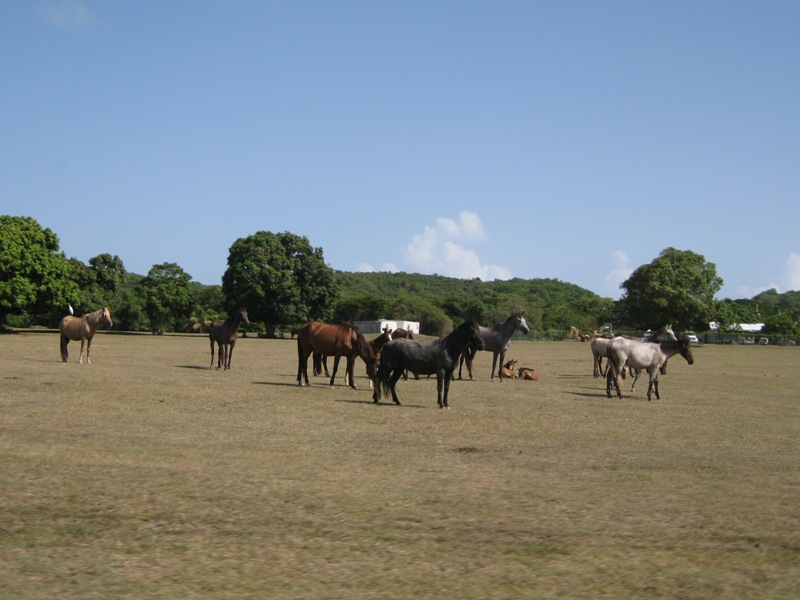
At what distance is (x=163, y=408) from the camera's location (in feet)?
51.7

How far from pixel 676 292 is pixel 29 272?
66.2 meters

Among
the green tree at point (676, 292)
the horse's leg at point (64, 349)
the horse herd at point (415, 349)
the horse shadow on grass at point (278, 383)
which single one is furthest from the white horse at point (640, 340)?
the green tree at point (676, 292)

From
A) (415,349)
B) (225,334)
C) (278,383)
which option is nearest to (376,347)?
(278,383)

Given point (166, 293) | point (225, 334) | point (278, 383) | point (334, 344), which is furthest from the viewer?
point (166, 293)

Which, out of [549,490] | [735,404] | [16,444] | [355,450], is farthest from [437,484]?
[735,404]

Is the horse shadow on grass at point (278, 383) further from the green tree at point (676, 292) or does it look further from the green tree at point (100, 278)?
the green tree at point (676, 292)

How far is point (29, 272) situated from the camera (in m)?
64.2

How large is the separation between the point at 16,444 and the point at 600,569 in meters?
8.20

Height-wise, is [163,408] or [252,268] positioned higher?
[252,268]

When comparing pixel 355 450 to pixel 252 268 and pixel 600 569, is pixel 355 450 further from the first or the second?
pixel 252 268

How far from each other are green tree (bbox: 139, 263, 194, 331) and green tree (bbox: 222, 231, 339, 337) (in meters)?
15.1

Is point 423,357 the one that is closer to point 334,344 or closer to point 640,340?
point 334,344

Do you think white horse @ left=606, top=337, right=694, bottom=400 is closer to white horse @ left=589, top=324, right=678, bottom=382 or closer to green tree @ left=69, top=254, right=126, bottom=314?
white horse @ left=589, top=324, right=678, bottom=382

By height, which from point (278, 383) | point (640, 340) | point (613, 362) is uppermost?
point (640, 340)
